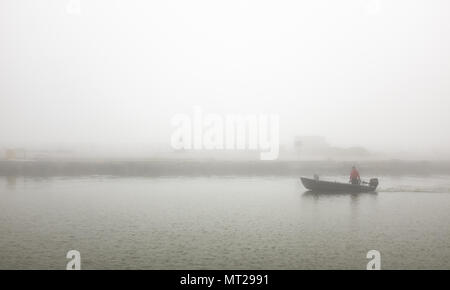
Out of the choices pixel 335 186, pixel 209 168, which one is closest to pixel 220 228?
pixel 335 186

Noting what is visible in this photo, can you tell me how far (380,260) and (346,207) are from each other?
63.1 feet

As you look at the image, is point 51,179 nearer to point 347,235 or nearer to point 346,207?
point 346,207

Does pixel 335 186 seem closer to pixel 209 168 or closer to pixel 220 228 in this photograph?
pixel 220 228

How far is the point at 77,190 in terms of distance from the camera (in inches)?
2128

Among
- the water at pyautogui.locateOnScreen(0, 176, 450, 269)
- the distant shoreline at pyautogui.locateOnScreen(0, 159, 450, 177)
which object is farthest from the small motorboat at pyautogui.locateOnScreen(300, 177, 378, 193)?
the distant shoreline at pyautogui.locateOnScreen(0, 159, 450, 177)

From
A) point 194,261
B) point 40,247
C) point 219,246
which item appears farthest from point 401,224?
point 40,247

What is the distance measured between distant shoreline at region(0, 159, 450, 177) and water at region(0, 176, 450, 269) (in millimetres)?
23598

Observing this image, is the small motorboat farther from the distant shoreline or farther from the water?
the distant shoreline

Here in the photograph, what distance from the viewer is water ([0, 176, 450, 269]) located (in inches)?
934

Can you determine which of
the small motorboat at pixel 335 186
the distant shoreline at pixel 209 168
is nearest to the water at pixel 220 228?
the small motorboat at pixel 335 186

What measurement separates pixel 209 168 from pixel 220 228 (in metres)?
55.5

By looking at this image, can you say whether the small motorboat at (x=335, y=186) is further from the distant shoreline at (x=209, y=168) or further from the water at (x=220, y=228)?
the distant shoreline at (x=209, y=168)

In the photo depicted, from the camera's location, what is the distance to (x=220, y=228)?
31891mm
